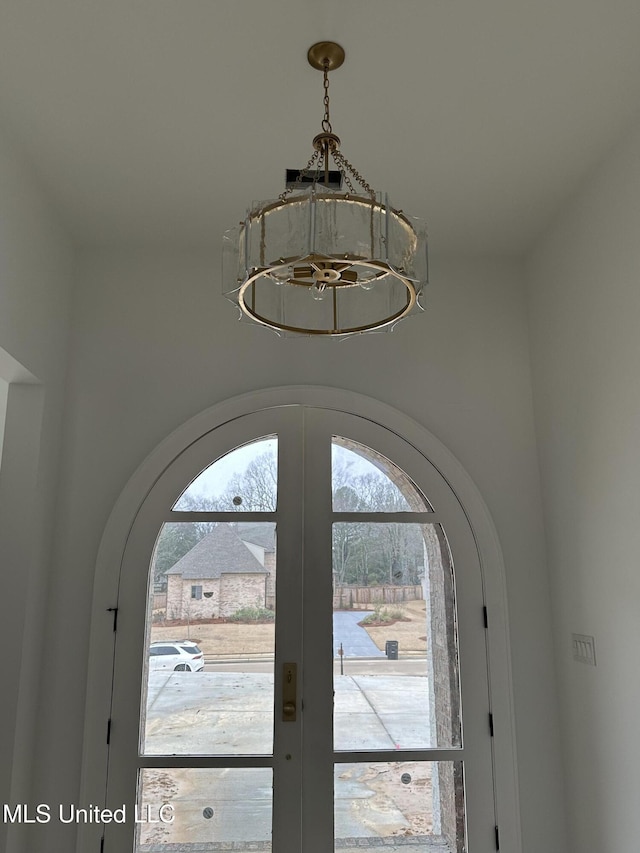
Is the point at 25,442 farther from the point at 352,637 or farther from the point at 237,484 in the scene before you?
the point at 352,637

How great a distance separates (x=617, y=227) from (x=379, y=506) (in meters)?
1.35

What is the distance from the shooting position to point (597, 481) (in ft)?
7.20

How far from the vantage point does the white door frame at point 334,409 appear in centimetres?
229

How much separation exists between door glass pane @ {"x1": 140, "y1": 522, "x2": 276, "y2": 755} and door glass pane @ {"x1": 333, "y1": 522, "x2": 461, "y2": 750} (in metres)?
0.29

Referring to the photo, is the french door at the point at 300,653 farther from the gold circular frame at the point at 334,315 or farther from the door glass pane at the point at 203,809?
the gold circular frame at the point at 334,315

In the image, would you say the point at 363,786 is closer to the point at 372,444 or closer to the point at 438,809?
the point at 438,809

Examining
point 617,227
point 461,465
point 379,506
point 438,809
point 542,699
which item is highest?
point 617,227

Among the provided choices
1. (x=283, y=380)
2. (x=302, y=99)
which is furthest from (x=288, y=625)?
(x=302, y=99)

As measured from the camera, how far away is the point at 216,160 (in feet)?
7.26

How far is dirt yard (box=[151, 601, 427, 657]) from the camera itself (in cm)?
242

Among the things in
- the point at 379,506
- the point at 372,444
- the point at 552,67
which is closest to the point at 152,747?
the point at 379,506

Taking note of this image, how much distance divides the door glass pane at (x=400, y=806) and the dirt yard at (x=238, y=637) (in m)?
0.44

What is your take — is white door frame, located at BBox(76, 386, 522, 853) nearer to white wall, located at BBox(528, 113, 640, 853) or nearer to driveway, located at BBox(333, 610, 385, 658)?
white wall, located at BBox(528, 113, 640, 853)

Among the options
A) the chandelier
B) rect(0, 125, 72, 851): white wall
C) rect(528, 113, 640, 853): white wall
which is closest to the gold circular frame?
the chandelier
